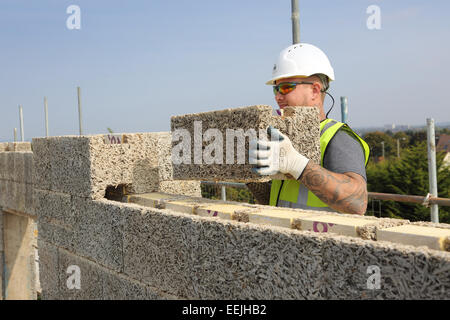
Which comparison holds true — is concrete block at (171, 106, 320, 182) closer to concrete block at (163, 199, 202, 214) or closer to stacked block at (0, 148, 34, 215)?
concrete block at (163, 199, 202, 214)

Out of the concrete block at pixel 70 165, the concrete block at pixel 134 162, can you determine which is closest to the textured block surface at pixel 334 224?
the concrete block at pixel 134 162

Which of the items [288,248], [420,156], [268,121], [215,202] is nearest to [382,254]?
[288,248]

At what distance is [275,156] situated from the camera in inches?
99.3

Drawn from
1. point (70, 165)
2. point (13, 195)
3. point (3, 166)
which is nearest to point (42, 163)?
point (70, 165)

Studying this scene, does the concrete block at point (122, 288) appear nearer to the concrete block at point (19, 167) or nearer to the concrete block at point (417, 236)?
the concrete block at point (417, 236)

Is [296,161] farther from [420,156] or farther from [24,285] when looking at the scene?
[420,156]

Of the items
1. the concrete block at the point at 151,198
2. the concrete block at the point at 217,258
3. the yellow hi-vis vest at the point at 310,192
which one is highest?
the yellow hi-vis vest at the point at 310,192

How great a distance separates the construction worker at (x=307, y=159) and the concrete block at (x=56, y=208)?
173 cm

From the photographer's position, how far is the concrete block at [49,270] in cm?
447

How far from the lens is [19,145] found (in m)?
7.97

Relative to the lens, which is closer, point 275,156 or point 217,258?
point 217,258

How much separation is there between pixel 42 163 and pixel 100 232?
149 centimetres

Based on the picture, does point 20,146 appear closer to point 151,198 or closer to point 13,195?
point 13,195

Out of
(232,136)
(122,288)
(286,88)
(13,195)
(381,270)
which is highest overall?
(286,88)
